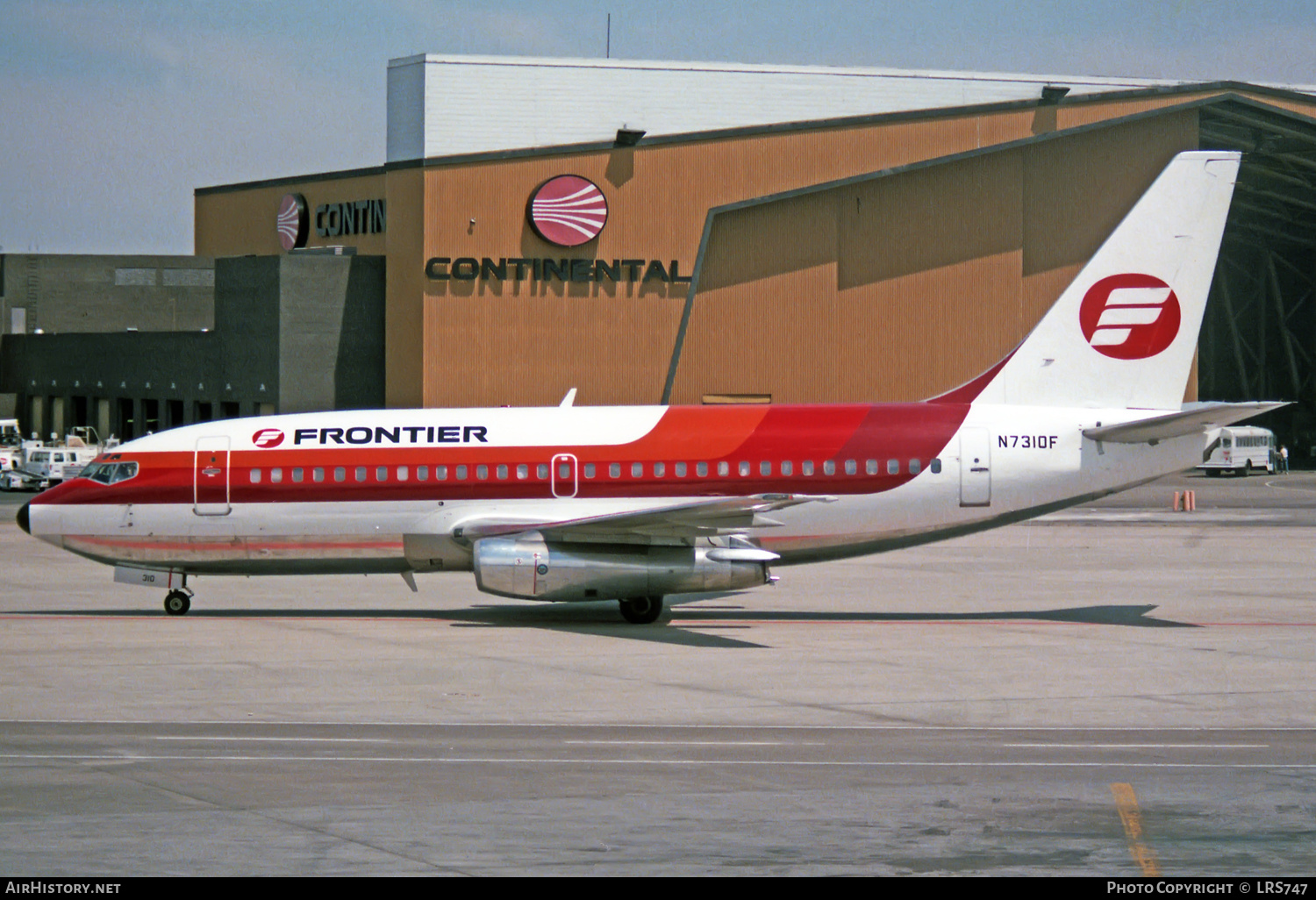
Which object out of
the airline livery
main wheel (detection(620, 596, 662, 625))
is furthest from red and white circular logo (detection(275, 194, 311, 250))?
main wheel (detection(620, 596, 662, 625))

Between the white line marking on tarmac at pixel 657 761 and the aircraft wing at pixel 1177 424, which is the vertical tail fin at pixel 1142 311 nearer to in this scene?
the aircraft wing at pixel 1177 424

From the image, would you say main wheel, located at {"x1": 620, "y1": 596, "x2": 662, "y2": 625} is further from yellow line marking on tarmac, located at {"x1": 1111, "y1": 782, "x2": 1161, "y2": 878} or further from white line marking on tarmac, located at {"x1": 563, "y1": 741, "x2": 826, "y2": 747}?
yellow line marking on tarmac, located at {"x1": 1111, "y1": 782, "x2": 1161, "y2": 878}

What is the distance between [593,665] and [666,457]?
6832 mm

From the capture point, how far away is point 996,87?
70.9 meters

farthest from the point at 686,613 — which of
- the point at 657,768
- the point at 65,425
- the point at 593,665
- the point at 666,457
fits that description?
the point at 65,425

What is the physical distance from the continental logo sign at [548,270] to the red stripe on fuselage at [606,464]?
35837 mm

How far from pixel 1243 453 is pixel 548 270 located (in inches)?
1719

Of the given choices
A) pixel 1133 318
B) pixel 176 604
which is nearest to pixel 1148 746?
pixel 1133 318

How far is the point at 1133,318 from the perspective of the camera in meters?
31.3

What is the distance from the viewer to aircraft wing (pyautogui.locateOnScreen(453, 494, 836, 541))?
1085 inches

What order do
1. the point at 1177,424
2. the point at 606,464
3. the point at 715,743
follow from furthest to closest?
the point at 606,464, the point at 1177,424, the point at 715,743

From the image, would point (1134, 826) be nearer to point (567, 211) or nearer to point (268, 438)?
point (268, 438)
